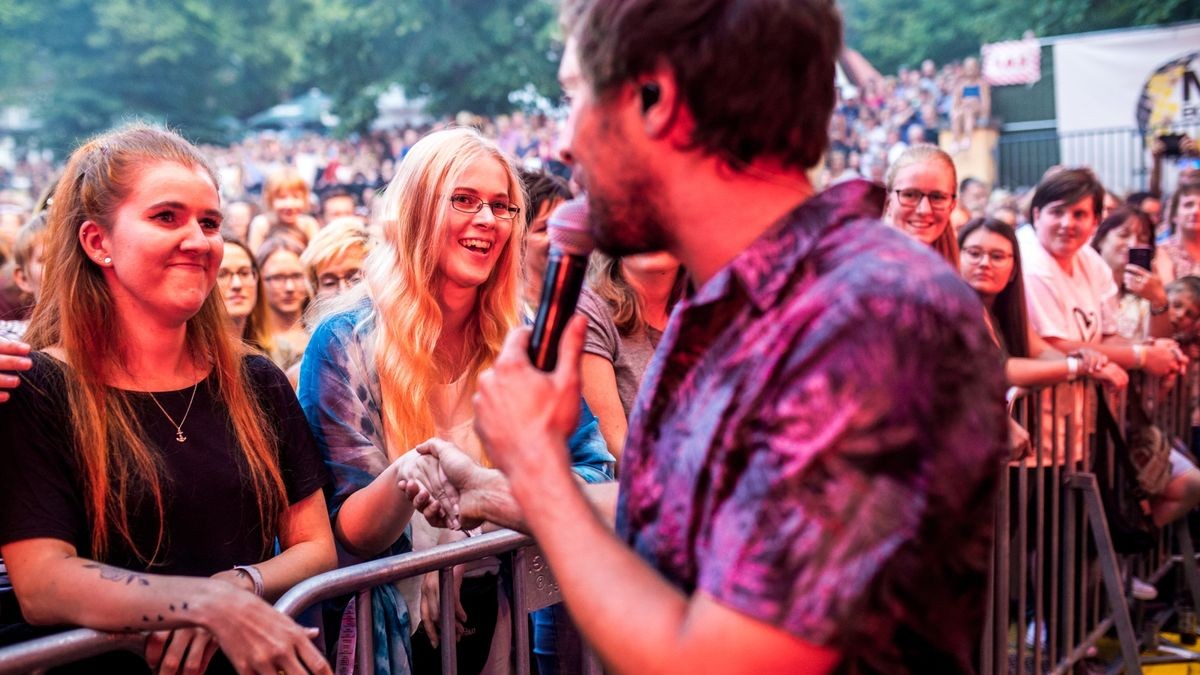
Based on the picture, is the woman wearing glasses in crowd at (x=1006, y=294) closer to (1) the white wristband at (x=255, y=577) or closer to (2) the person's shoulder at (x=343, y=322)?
(2) the person's shoulder at (x=343, y=322)

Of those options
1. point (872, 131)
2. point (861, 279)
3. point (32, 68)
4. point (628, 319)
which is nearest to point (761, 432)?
point (861, 279)

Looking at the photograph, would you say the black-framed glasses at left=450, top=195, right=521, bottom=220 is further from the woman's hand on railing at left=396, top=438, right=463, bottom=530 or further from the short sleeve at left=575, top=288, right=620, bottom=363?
the woman's hand on railing at left=396, top=438, right=463, bottom=530

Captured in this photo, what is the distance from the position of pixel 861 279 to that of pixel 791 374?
5.1 inches

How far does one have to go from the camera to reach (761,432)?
117 cm

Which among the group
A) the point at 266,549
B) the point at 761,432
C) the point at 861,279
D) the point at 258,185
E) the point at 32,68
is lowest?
the point at 266,549

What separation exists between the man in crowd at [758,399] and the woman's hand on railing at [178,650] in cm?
98

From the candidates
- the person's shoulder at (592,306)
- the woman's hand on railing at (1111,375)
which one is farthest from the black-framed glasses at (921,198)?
the person's shoulder at (592,306)

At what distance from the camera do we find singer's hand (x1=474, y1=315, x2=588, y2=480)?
1.35 m

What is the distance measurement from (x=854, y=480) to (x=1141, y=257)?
19.4 ft

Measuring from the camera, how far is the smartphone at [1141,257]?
6.26 meters

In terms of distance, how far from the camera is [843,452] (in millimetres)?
1109

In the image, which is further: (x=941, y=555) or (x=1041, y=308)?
(x=1041, y=308)

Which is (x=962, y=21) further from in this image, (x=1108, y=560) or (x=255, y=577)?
(x=255, y=577)

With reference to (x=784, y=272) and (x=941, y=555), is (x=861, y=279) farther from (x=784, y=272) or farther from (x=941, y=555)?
(x=941, y=555)
